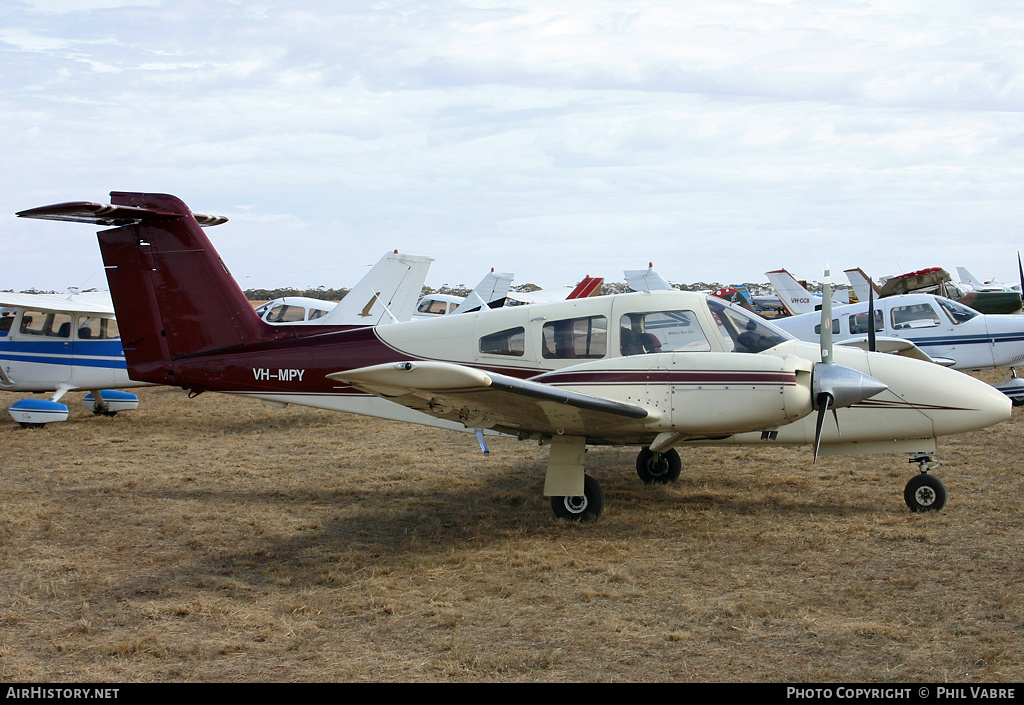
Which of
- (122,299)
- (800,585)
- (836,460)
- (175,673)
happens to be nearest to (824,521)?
(800,585)

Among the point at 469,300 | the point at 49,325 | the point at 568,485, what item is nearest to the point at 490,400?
the point at 568,485

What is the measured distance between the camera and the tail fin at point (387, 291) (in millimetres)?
15797

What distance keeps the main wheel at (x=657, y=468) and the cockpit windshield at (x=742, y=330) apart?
2161 mm

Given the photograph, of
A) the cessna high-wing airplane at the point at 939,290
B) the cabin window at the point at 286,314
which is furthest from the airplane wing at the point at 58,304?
the cessna high-wing airplane at the point at 939,290

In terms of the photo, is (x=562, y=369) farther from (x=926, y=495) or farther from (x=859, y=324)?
(x=859, y=324)

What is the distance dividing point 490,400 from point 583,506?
180cm

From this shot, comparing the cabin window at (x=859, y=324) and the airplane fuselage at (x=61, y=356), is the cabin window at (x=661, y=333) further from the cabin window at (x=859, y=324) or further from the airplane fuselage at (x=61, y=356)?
the airplane fuselage at (x=61, y=356)

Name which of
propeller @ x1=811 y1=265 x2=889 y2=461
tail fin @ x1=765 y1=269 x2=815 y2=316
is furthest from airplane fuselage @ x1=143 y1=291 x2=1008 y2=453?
tail fin @ x1=765 y1=269 x2=815 y2=316

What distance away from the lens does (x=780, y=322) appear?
51.2 ft

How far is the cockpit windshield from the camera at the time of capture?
7613 mm

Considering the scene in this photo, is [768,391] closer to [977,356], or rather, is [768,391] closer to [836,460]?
[836,460]

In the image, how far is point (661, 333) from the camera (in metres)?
7.72

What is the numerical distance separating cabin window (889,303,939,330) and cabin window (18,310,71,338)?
50.2 ft
